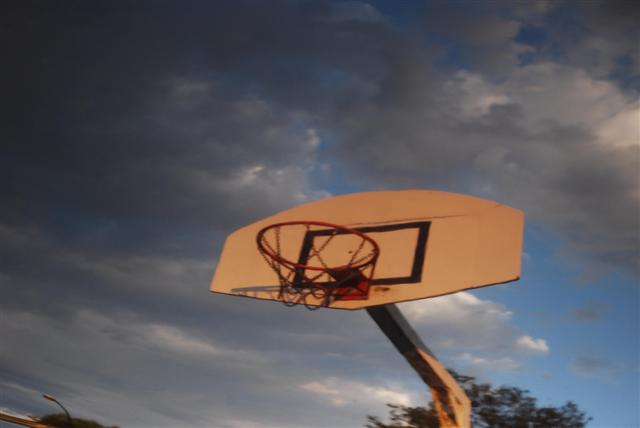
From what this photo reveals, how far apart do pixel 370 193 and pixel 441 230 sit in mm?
1167

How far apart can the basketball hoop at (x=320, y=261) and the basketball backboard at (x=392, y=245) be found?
0.02 metres

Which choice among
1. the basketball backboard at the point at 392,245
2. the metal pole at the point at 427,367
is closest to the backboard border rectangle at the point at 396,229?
the basketball backboard at the point at 392,245

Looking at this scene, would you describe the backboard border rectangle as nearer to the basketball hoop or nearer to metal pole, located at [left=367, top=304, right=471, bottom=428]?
the basketball hoop

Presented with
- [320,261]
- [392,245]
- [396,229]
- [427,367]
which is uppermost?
[396,229]

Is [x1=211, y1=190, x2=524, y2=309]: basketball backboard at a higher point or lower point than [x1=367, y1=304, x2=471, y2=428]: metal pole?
higher

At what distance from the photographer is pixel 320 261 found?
7.67 m

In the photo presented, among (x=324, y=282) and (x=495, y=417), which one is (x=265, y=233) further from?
(x=495, y=417)

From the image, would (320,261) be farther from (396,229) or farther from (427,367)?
(427,367)

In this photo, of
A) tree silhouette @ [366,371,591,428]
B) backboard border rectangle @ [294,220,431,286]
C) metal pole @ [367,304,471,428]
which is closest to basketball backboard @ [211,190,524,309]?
backboard border rectangle @ [294,220,431,286]

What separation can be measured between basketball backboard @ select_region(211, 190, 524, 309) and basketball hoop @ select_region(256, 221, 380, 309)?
15 mm

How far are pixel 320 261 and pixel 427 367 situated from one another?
185 centimetres

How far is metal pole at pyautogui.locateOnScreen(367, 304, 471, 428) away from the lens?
7062mm

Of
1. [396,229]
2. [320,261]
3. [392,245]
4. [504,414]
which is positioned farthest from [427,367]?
[504,414]

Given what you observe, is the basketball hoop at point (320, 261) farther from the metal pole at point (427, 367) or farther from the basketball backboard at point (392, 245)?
the metal pole at point (427, 367)
